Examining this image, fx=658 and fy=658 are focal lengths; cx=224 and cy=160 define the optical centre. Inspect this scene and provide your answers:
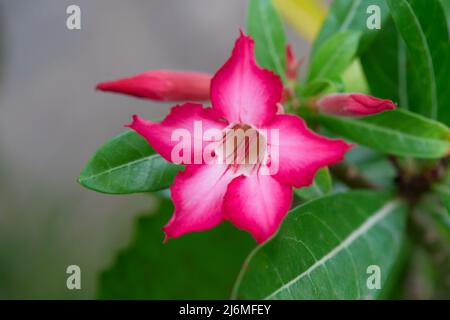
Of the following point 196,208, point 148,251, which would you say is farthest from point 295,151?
point 148,251

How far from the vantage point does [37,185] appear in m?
1.99

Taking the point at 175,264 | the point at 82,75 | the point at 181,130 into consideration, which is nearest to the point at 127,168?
the point at 181,130

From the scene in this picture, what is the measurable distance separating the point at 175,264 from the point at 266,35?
402mm

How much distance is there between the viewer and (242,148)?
57 centimetres

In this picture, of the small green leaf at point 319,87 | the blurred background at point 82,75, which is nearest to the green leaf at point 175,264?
the small green leaf at point 319,87

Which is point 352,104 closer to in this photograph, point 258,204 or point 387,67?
point 258,204

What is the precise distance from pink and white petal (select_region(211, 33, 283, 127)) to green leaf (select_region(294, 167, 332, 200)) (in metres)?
0.11

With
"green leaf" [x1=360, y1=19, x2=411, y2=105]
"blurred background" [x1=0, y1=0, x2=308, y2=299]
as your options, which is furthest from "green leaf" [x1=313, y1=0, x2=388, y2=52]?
"blurred background" [x1=0, y1=0, x2=308, y2=299]

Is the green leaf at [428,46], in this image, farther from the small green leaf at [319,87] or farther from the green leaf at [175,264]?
the green leaf at [175,264]

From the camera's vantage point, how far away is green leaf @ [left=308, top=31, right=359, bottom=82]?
689 millimetres

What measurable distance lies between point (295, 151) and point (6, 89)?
5.54 feet

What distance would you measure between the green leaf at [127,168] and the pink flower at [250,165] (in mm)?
54

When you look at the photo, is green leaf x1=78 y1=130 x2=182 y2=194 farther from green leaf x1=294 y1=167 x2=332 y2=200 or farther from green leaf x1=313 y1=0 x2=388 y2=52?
green leaf x1=313 y1=0 x2=388 y2=52

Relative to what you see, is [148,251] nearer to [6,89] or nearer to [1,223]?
[1,223]
